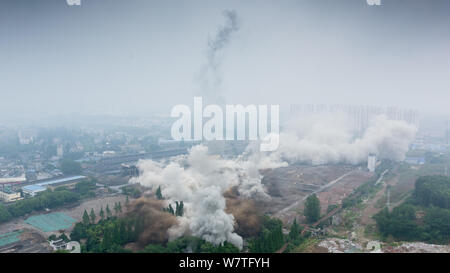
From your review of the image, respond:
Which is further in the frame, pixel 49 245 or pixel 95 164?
pixel 95 164

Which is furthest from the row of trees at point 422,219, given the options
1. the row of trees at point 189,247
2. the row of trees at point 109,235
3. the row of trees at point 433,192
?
the row of trees at point 109,235

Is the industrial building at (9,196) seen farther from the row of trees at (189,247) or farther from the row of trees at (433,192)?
the row of trees at (433,192)

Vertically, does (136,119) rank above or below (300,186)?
above

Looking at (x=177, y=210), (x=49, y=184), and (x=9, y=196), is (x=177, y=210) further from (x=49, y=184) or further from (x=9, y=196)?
(x=49, y=184)

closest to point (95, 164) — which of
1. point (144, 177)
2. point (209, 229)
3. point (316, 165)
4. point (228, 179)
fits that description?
Result: point (144, 177)
